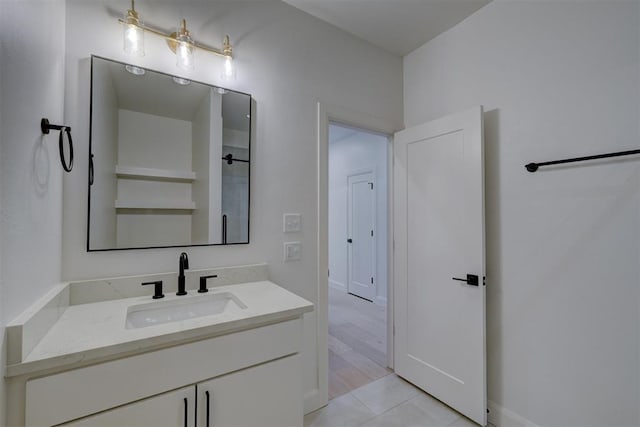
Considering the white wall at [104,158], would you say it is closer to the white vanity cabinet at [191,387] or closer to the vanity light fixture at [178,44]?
the vanity light fixture at [178,44]

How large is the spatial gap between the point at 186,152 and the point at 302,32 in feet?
3.80

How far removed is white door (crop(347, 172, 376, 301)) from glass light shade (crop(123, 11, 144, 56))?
11.8 ft

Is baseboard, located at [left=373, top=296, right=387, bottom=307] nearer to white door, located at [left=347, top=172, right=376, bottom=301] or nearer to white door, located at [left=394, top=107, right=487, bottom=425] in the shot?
white door, located at [left=347, top=172, right=376, bottom=301]

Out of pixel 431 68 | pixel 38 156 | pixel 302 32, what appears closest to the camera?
pixel 38 156

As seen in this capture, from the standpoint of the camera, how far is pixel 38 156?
3.14 feet

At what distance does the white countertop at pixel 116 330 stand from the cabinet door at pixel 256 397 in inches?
7.4

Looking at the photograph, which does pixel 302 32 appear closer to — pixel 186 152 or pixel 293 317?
pixel 186 152

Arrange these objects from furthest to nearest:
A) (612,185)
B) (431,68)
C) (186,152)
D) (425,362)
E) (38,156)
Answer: (431,68)
(425,362)
(186,152)
(612,185)
(38,156)

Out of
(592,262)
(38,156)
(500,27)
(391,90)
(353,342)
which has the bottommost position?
(353,342)

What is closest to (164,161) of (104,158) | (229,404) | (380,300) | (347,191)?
(104,158)

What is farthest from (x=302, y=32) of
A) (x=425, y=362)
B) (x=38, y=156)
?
(x=425, y=362)

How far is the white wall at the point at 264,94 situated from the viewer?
1306 mm

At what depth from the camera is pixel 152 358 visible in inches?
38.1

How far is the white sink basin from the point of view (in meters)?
1.28
